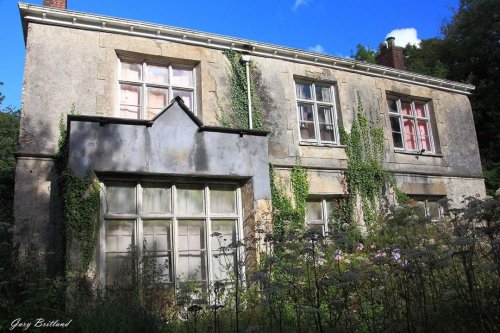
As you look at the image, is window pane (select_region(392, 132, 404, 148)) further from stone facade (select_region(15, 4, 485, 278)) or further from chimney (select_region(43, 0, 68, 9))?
chimney (select_region(43, 0, 68, 9))

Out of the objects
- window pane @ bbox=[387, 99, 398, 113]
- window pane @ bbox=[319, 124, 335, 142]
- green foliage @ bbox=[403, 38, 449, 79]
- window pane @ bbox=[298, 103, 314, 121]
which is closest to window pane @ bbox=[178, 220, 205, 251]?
window pane @ bbox=[298, 103, 314, 121]

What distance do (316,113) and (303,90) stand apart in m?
0.81

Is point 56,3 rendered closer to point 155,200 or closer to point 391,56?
point 155,200

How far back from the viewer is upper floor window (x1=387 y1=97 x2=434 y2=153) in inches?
558

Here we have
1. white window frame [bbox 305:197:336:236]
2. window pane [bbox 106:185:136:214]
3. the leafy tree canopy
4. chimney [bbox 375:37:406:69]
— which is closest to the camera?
window pane [bbox 106:185:136:214]

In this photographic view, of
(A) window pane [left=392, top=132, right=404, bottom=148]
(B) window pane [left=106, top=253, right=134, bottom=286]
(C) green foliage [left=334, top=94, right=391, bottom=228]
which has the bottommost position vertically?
(B) window pane [left=106, top=253, right=134, bottom=286]

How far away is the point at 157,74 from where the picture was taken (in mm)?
11312

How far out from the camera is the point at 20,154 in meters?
9.19

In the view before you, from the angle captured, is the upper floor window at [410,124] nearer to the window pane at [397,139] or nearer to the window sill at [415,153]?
the window pane at [397,139]

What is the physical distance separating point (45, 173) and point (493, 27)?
2347 cm

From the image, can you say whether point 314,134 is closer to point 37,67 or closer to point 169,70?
point 169,70

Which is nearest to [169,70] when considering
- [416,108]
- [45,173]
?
[45,173]

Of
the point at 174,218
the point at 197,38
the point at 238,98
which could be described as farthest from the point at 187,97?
the point at 174,218

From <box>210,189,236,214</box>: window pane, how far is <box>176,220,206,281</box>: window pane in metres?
0.48
